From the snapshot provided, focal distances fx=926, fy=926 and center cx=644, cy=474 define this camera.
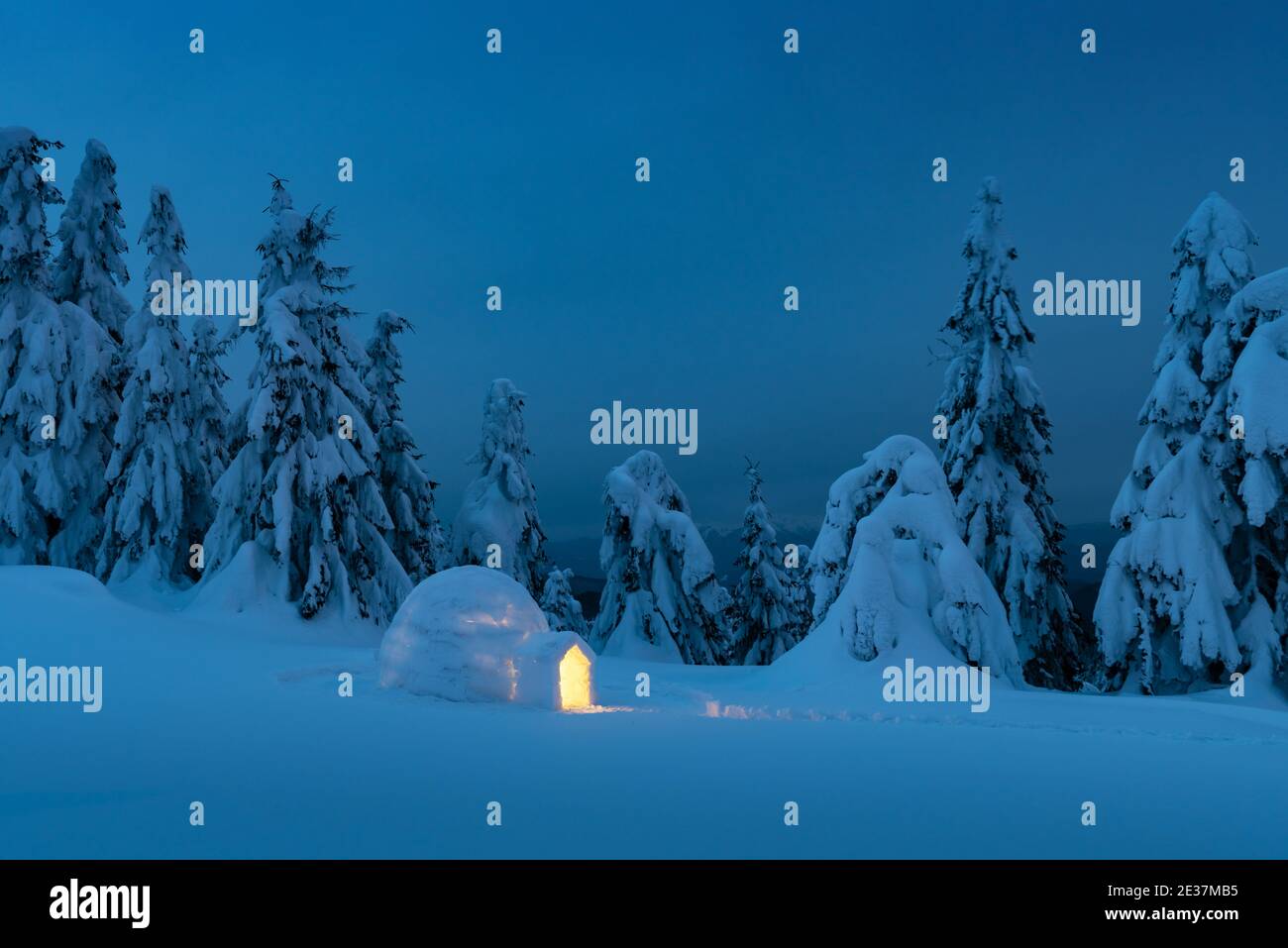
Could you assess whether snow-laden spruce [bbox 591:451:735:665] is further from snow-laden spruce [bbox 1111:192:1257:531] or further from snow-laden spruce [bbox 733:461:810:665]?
snow-laden spruce [bbox 1111:192:1257:531]

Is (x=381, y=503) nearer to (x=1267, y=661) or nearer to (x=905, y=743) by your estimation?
(x=905, y=743)

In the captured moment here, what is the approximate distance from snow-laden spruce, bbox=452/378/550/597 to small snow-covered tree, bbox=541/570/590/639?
2.98 meters

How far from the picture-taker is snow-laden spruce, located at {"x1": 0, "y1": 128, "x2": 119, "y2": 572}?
3116cm

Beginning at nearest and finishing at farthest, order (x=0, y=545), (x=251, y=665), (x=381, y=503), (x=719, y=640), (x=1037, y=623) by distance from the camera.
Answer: (x=251, y=665)
(x=1037, y=623)
(x=381, y=503)
(x=0, y=545)
(x=719, y=640)

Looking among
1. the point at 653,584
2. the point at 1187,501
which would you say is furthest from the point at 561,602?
the point at 1187,501

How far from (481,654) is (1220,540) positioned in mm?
16954

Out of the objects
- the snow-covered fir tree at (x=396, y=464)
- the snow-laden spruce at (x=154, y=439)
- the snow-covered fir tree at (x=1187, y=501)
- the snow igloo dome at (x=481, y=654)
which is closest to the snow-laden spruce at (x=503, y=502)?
the snow-covered fir tree at (x=396, y=464)

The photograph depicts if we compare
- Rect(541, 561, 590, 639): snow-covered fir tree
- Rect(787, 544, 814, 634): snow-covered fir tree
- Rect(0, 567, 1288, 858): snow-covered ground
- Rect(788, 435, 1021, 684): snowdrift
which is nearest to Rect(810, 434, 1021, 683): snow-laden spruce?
Rect(788, 435, 1021, 684): snowdrift

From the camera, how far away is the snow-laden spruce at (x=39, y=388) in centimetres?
Answer: 3116

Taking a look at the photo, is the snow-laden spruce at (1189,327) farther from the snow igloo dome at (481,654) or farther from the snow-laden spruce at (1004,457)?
the snow igloo dome at (481,654)

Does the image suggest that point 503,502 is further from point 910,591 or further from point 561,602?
point 910,591
